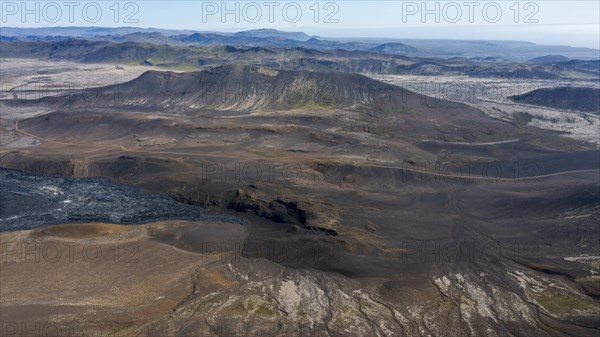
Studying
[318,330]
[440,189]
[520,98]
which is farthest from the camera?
[520,98]

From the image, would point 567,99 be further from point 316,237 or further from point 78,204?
point 78,204

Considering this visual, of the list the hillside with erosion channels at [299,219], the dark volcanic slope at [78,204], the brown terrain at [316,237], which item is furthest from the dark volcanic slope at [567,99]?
the dark volcanic slope at [78,204]

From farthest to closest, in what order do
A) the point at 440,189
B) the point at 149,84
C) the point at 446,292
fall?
the point at 149,84
the point at 440,189
the point at 446,292

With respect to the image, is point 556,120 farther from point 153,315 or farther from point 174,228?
point 153,315

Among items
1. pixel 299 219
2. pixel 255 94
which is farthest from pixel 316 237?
pixel 255 94

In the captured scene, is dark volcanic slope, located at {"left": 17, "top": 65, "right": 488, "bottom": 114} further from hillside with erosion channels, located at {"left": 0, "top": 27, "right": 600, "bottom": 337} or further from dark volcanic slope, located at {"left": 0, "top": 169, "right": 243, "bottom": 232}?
dark volcanic slope, located at {"left": 0, "top": 169, "right": 243, "bottom": 232}

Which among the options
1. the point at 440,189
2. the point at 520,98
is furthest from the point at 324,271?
the point at 520,98
